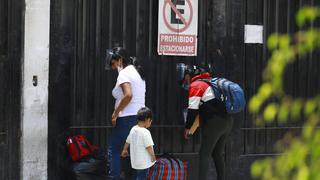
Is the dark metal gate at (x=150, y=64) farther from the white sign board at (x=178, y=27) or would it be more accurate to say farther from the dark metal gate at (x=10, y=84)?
the dark metal gate at (x=10, y=84)

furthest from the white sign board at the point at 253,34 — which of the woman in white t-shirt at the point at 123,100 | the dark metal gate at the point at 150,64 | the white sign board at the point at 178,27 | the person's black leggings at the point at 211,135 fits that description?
the woman in white t-shirt at the point at 123,100

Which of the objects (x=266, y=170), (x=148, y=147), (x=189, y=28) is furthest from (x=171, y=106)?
(x=266, y=170)

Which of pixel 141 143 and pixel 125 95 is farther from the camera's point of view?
pixel 125 95

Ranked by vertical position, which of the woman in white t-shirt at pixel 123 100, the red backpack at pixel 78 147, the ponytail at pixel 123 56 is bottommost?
the red backpack at pixel 78 147

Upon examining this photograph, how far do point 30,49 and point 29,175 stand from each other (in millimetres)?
1473

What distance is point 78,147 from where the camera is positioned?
7.30m

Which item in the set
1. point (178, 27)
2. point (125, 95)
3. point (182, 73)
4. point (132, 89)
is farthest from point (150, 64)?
point (125, 95)

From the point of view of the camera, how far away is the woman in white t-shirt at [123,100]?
671cm

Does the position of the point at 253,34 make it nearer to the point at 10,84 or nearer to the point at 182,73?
the point at 182,73

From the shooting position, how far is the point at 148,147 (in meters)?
6.55

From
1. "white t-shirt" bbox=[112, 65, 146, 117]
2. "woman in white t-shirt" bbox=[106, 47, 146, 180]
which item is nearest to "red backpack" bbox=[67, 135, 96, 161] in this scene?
"woman in white t-shirt" bbox=[106, 47, 146, 180]

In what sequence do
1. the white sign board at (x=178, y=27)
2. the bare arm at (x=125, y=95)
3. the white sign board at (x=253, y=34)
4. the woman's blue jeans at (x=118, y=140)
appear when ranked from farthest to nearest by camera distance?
the white sign board at (x=253, y=34) < the white sign board at (x=178, y=27) < the woman's blue jeans at (x=118, y=140) < the bare arm at (x=125, y=95)

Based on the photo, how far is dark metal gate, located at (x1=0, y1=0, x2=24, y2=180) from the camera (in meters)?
7.09

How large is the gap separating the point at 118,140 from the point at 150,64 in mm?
1376
